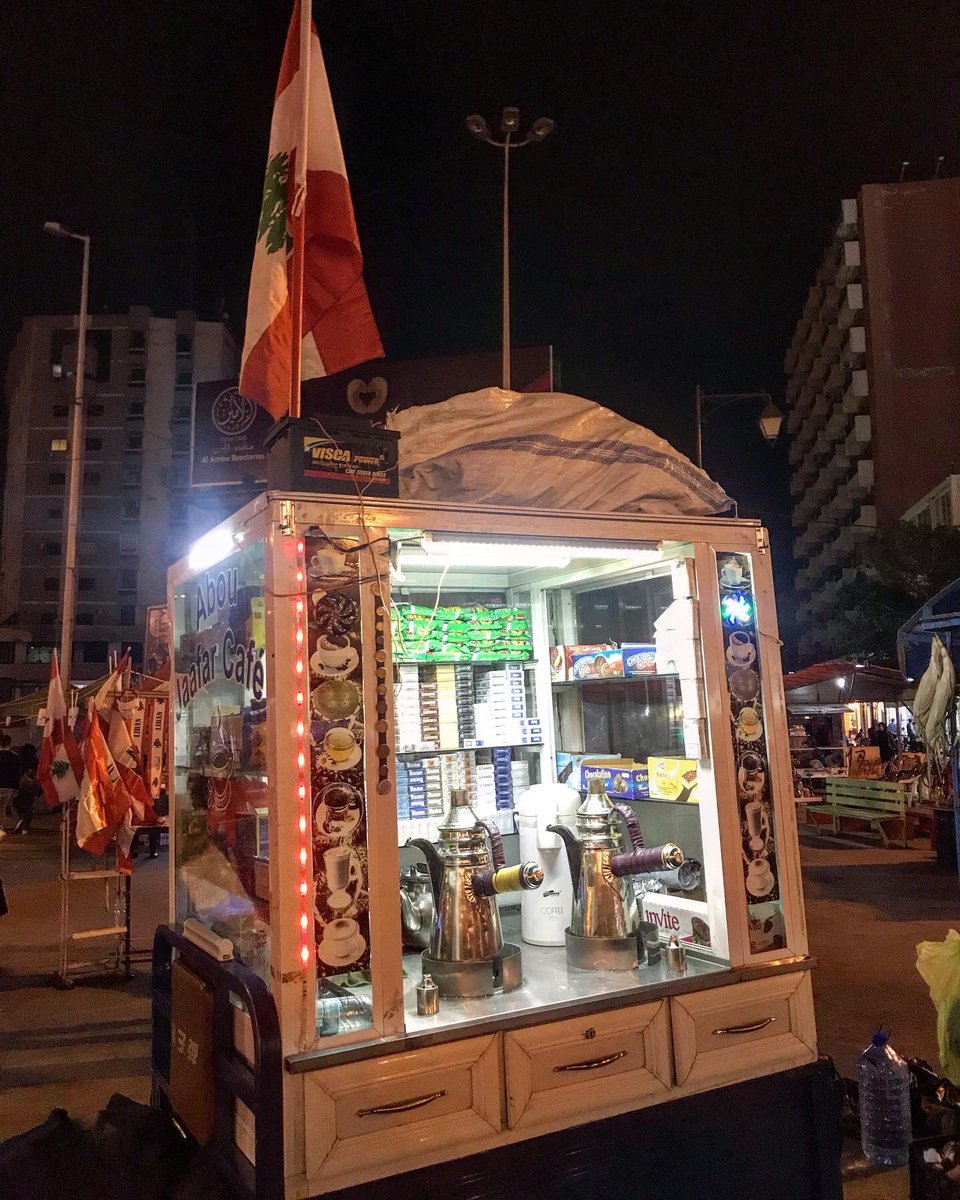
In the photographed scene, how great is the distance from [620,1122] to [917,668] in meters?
5.55

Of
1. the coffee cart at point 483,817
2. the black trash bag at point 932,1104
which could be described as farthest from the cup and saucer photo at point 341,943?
the black trash bag at point 932,1104

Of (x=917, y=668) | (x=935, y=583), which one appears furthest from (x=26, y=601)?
(x=917, y=668)

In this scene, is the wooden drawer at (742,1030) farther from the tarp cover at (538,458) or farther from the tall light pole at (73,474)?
the tall light pole at (73,474)

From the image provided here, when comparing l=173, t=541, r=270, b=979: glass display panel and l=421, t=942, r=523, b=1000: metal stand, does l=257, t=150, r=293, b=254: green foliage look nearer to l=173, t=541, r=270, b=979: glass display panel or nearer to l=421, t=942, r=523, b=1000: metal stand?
l=173, t=541, r=270, b=979: glass display panel

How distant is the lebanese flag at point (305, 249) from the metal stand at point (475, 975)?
96.6 inches

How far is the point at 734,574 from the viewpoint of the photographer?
3.71 metres

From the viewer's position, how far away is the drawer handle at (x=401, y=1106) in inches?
105

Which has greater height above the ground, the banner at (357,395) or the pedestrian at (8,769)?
the banner at (357,395)

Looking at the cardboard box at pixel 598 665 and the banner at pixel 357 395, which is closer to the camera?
the cardboard box at pixel 598 665

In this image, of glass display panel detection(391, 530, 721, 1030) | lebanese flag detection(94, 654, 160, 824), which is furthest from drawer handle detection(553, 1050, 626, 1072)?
lebanese flag detection(94, 654, 160, 824)

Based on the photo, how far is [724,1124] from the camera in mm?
3254

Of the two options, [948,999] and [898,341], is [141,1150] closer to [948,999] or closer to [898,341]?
[948,999]

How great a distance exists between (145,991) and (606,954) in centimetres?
528

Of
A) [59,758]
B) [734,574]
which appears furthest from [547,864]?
[59,758]
